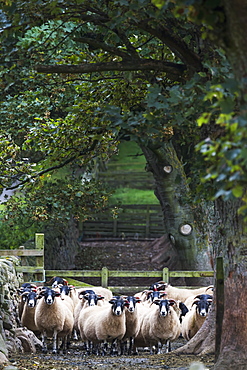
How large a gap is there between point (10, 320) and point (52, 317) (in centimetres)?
160

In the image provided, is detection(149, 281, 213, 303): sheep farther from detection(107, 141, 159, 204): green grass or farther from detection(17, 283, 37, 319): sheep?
detection(107, 141, 159, 204): green grass

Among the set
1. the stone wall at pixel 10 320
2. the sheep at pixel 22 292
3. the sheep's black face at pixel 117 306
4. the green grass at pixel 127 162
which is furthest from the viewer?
the green grass at pixel 127 162

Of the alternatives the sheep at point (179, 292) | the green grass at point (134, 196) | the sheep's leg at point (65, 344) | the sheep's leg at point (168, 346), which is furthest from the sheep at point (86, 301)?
the green grass at point (134, 196)

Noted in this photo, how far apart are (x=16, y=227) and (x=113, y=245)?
40.4 ft

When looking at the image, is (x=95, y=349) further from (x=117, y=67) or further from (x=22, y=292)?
(x=117, y=67)

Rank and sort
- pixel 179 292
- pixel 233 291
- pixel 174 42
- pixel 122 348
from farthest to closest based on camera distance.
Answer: pixel 179 292 < pixel 122 348 < pixel 174 42 < pixel 233 291

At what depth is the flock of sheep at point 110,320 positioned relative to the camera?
1239 centimetres

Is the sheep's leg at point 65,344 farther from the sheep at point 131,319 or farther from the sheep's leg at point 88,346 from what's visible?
the sheep at point 131,319

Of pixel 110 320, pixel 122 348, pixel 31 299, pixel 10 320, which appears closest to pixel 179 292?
pixel 122 348

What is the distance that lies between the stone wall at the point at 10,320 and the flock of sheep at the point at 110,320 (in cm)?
43

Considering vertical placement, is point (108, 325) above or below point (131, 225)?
below

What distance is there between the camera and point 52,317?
509 inches

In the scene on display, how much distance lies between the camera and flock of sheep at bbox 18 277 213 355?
12.4m

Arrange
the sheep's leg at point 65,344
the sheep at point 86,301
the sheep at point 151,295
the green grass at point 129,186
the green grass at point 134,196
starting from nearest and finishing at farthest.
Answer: the sheep's leg at point 65,344
the sheep at point 86,301
the sheep at point 151,295
the green grass at point 134,196
the green grass at point 129,186
